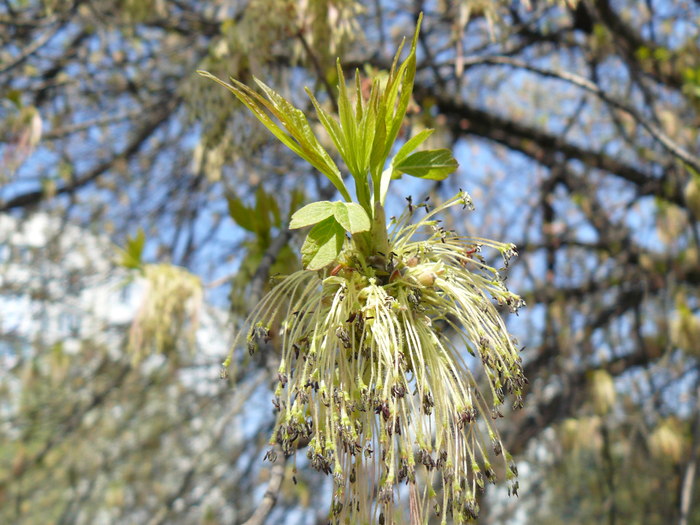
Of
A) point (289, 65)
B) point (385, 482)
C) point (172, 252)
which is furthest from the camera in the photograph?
point (172, 252)

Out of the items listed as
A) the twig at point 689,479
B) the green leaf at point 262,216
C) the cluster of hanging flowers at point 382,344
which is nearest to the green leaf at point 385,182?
the cluster of hanging flowers at point 382,344

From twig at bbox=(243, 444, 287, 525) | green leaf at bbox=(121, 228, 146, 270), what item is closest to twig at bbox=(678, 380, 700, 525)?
twig at bbox=(243, 444, 287, 525)

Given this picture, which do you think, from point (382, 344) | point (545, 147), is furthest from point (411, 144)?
point (545, 147)

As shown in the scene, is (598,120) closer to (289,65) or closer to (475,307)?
(289,65)

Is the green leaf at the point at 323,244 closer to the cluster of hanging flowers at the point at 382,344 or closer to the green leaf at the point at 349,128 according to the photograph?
the cluster of hanging flowers at the point at 382,344

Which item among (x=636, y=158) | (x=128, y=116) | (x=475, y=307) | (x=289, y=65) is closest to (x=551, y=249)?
(x=636, y=158)

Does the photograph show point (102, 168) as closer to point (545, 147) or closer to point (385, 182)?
point (545, 147)
